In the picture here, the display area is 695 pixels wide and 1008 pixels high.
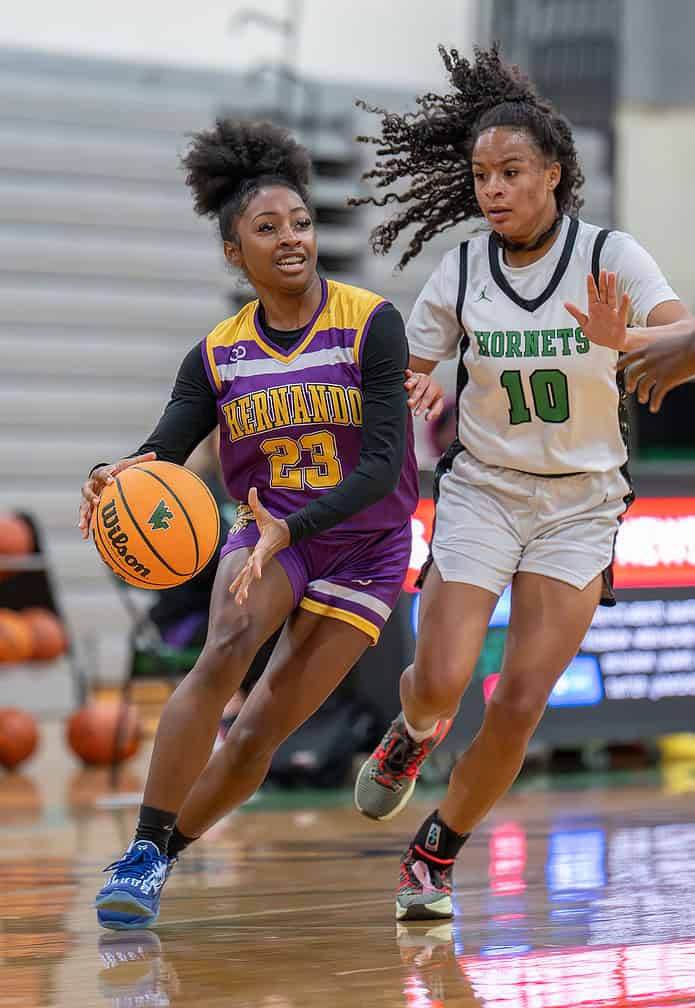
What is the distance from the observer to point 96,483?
3.60m

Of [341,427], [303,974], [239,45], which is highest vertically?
[239,45]

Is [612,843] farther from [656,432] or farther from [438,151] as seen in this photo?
[656,432]

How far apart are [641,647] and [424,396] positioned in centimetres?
367

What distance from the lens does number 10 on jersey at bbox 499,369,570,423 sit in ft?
11.7

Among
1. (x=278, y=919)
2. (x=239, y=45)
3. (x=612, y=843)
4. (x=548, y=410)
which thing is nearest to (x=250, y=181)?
(x=548, y=410)

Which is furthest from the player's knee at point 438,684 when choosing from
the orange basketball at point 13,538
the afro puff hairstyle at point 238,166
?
the orange basketball at point 13,538

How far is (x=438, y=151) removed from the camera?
404 centimetres

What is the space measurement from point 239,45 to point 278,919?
384 inches

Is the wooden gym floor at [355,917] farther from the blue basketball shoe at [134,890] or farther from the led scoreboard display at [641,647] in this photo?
the led scoreboard display at [641,647]

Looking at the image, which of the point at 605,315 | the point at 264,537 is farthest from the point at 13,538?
the point at 605,315

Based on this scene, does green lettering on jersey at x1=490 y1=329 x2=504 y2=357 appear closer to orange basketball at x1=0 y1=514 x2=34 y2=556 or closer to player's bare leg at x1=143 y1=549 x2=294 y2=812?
player's bare leg at x1=143 y1=549 x2=294 y2=812

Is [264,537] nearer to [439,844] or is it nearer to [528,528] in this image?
[528,528]

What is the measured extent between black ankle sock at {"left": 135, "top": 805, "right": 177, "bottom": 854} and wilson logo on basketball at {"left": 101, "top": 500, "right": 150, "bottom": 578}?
0.57 metres

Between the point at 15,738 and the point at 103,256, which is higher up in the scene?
the point at 103,256
